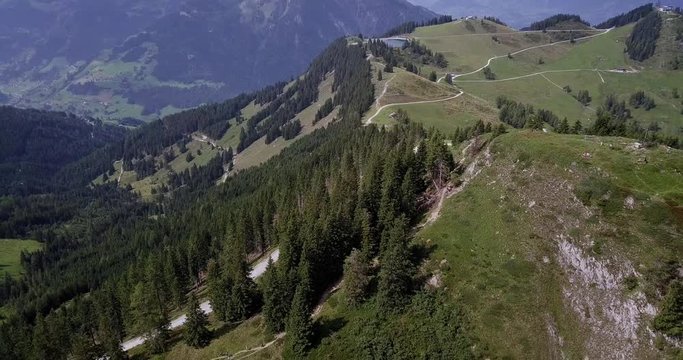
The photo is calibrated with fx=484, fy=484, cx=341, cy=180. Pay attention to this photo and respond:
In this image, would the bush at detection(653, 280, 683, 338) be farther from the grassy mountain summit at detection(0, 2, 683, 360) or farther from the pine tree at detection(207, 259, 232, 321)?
the pine tree at detection(207, 259, 232, 321)

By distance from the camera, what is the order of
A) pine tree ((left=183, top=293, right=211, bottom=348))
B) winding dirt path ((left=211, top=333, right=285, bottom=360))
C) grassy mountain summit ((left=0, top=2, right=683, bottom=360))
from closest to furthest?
grassy mountain summit ((left=0, top=2, right=683, bottom=360))
winding dirt path ((left=211, top=333, right=285, bottom=360))
pine tree ((left=183, top=293, right=211, bottom=348))

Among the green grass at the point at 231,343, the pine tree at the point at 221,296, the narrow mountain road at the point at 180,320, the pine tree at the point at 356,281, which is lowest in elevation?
the narrow mountain road at the point at 180,320

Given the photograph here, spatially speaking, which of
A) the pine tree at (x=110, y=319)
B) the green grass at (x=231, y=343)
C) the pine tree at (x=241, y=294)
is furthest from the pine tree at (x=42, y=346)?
the pine tree at (x=241, y=294)

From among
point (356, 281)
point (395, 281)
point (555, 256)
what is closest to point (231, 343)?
point (356, 281)

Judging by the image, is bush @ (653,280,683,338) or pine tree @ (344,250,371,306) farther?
pine tree @ (344,250,371,306)

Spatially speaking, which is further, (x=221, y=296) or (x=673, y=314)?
(x=221, y=296)

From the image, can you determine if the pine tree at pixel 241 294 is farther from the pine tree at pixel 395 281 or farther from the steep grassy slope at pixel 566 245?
the steep grassy slope at pixel 566 245

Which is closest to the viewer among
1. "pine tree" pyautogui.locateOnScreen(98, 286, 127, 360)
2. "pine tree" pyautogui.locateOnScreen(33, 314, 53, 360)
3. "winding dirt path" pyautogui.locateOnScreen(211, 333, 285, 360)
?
"winding dirt path" pyautogui.locateOnScreen(211, 333, 285, 360)

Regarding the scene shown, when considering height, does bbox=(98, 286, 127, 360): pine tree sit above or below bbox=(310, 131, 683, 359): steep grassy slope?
below

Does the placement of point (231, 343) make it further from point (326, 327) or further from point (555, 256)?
point (555, 256)

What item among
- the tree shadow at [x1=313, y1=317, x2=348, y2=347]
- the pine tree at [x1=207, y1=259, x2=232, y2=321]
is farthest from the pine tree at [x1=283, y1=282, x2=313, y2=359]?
the pine tree at [x1=207, y1=259, x2=232, y2=321]
